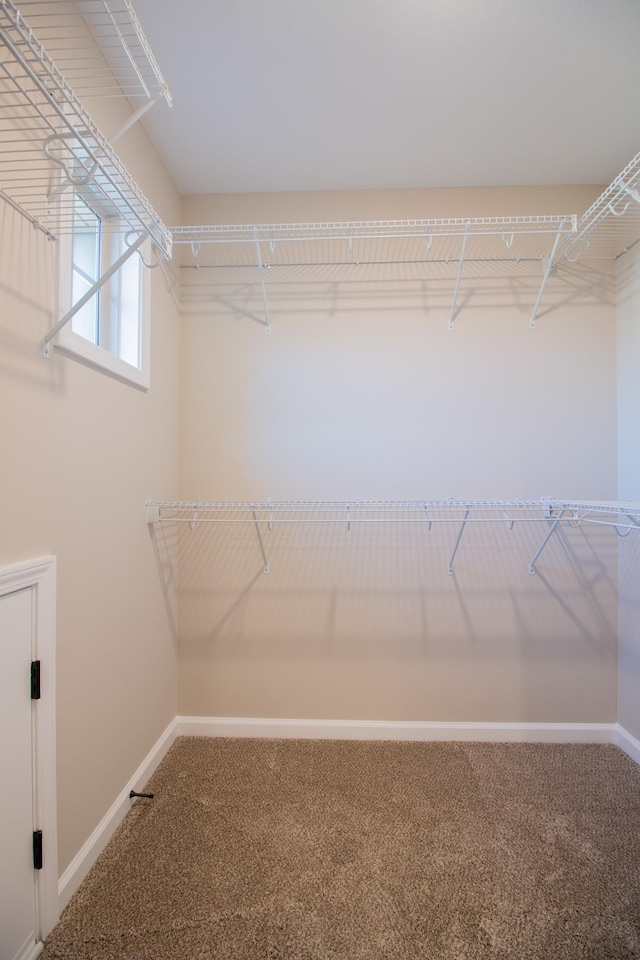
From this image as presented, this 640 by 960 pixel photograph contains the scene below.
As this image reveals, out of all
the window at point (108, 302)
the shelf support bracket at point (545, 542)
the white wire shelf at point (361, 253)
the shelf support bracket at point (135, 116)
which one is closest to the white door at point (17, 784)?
the window at point (108, 302)

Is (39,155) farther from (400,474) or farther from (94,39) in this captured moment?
(400,474)

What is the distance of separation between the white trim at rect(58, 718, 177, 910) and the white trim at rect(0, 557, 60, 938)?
0.07 m

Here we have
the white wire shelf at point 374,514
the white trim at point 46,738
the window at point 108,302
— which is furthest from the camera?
the white wire shelf at point 374,514

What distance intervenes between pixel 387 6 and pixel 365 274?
950mm

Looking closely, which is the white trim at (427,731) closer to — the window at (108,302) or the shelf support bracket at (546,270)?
the window at (108,302)

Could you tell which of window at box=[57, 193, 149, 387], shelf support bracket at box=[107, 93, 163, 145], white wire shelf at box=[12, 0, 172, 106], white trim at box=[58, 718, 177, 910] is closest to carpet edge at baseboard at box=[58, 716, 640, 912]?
white trim at box=[58, 718, 177, 910]

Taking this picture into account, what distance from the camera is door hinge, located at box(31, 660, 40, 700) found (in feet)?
3.82

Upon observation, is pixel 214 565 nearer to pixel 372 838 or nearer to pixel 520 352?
pixel 372 838

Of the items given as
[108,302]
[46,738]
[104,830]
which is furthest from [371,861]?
[108,302]

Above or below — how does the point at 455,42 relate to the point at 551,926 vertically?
above

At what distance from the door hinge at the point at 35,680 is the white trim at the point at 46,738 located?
0.06 ft

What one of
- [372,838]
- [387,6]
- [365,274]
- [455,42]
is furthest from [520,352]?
[372,838]

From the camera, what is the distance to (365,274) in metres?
2.18

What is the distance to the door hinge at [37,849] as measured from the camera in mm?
1174
